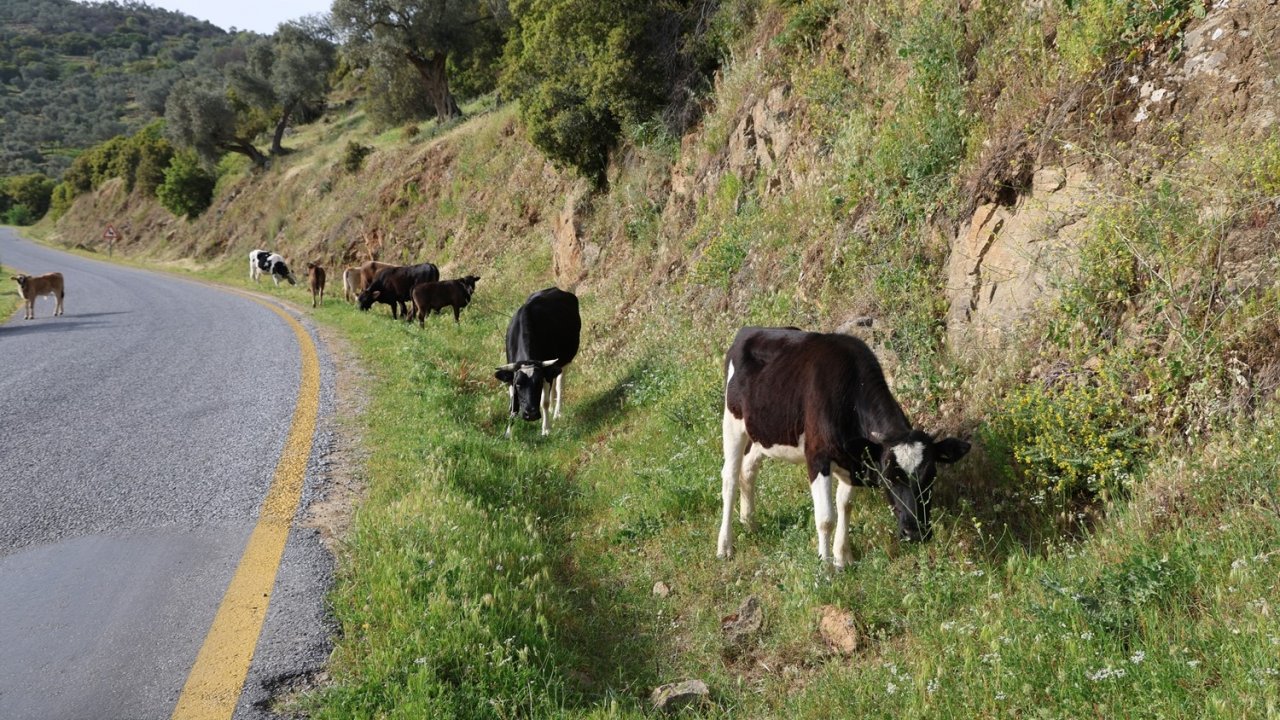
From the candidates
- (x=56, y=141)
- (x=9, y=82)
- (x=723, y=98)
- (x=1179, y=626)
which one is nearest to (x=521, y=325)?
(x=723, y=98)

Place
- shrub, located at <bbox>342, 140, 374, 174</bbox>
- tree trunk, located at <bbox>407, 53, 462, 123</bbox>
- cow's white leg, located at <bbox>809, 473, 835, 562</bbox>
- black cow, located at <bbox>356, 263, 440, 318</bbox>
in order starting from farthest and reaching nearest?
shrub, located at <bbox>342, 140, 374, 174</bbox>, tree trunk, located at <bbox>407, 53, 462, 123</bbox>, black cow, located at <bbox>356, 263, 440, 318</bbox>, cow's white leg, located at <bbox>809, 473, 835, 562</bbox>

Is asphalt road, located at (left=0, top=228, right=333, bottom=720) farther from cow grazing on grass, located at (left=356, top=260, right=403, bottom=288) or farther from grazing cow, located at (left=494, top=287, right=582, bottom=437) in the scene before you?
cow grazing on grass, located at (left=356, top=260, right=403, bottom=288)

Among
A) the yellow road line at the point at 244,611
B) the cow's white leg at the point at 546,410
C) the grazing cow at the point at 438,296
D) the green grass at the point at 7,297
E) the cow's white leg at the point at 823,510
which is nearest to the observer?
the yellow road line at the point at 244,611

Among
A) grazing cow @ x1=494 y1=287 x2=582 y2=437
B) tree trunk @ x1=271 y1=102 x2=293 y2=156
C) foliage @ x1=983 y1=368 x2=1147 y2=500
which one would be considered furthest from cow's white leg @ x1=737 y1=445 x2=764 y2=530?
tree trunk @ x1=271 y1=102 x2=293 y2=156

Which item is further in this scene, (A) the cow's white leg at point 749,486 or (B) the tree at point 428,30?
(B) the tree at point 428,30

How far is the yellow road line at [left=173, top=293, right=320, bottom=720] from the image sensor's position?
3.63 m

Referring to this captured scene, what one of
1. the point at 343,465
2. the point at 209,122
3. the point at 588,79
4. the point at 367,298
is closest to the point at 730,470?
the point at 343,465

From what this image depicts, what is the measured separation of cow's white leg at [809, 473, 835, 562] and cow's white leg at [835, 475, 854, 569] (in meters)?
0.07

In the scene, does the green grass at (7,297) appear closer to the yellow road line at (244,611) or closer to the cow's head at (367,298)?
the cow's head at (367,298)

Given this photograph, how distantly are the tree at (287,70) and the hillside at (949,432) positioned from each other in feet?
147

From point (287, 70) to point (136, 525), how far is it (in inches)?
1925

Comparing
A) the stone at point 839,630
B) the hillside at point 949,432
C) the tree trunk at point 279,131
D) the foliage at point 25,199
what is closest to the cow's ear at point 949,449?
the hillside at point 949,432

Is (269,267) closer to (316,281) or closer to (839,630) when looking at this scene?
(316,281)

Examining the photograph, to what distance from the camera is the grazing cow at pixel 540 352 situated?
9266 mm
